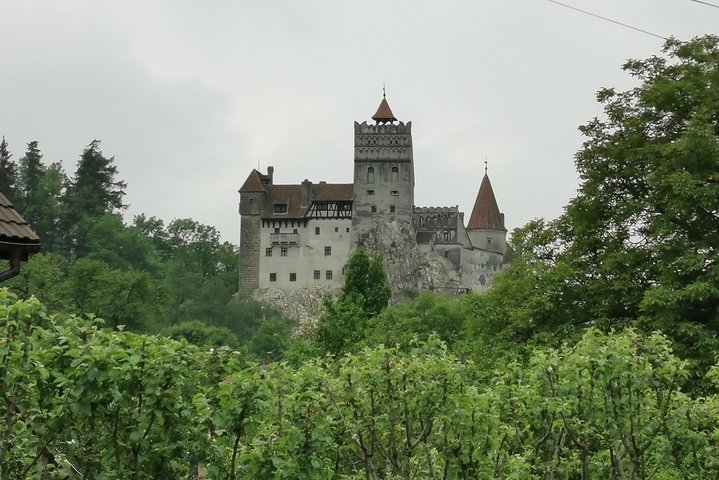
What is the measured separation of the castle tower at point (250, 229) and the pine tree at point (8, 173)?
1845cm

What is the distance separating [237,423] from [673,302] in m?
13.0

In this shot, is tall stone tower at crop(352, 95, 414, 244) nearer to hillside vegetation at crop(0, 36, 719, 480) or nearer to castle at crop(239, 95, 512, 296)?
castle at crop(239, 95, 512, 296)

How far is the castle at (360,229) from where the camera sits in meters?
92.9

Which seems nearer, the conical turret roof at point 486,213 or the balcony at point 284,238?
the balcony at point 284,238

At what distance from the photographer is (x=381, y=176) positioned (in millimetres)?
95375

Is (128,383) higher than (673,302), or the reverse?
(673,302)

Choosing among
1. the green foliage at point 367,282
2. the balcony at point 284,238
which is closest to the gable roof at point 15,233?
the green foliage at point 367,282

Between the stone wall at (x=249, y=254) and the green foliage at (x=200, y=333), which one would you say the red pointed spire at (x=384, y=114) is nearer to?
the stone wall at (x=249, y=254)

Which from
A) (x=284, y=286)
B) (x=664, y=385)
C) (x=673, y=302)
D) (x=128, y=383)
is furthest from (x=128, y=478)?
(x=284, y=286)

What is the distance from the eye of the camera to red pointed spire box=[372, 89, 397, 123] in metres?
101

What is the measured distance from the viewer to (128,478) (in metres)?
8.65

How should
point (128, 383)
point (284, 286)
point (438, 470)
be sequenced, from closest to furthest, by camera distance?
point (128, 383)
point (438, 470)
point (284, 286)

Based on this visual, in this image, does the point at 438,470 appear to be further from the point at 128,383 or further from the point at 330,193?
the point at 330,193

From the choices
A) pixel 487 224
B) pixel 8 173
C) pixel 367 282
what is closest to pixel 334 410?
pixel 367 282
